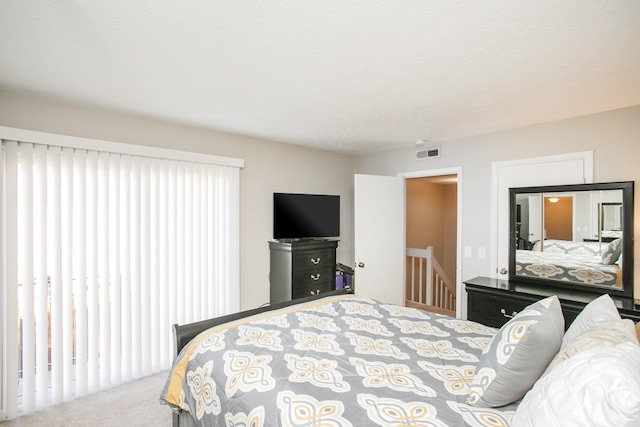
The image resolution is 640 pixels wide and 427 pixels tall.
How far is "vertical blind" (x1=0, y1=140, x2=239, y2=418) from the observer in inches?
96.0

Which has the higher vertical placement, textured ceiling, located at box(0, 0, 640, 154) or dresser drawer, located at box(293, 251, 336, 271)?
textured ceiling, located at box(0, 0, 640, 154)

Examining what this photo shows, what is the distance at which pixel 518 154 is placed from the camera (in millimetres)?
3373

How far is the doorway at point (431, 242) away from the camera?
5.03 metres

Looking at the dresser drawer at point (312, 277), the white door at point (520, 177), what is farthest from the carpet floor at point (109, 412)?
the white door at point (520, 177)

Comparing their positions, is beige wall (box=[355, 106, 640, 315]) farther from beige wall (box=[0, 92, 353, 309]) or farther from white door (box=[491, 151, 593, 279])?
beige wall (box=[0, 92, 353, 309])

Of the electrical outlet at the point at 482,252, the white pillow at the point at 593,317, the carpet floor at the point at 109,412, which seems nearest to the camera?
the white pillow at the point at 593,317

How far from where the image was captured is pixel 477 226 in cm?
371

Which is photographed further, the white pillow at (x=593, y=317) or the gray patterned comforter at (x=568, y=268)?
the gray patterned comforter at (x=568, y=268)

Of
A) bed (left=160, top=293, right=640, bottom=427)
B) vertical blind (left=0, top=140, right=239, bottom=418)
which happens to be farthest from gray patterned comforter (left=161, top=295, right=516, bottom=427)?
vertical blind (left=0, top=140, right=239, bottom=418)

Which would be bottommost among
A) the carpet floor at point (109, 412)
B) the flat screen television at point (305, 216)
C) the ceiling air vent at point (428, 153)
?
the carpet floor at point (109, 412)

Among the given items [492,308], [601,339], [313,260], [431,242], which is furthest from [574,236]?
[431,242]

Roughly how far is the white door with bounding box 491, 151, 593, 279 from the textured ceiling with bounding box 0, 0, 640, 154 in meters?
0.45

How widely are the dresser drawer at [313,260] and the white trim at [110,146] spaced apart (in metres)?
1.28

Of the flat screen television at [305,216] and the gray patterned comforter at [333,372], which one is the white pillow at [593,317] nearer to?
the gray patterned comforter at [333,372]
